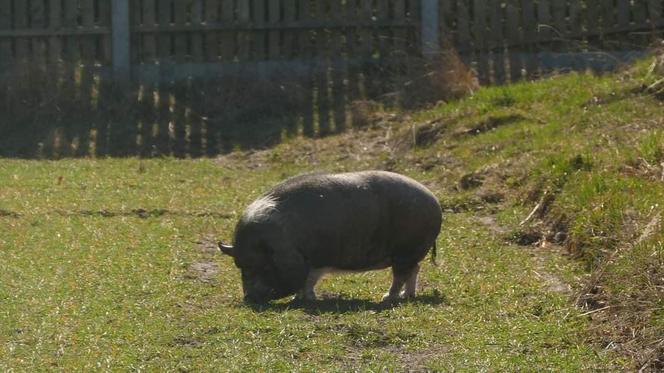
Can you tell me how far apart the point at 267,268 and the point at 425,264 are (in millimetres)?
1907

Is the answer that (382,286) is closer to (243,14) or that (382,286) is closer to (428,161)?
(428,161)

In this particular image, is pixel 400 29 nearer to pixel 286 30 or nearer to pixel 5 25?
pixel 286 30

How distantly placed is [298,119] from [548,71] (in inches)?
121

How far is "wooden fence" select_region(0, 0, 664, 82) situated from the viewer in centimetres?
1853

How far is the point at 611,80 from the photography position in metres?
16.0

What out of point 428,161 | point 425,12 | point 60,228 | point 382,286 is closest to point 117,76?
point 425,12

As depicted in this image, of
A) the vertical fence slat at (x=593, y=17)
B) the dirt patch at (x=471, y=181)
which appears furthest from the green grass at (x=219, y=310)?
the vertical fence slat at (x=593, y=17)

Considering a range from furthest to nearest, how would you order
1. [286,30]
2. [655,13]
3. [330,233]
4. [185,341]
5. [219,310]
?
[286,30], [655,13], [330,233], [219,310], [185,341]

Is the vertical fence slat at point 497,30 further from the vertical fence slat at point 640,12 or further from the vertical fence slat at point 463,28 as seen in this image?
the vertical fence slat at point 640,12

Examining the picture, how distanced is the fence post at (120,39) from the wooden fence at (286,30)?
13 mm


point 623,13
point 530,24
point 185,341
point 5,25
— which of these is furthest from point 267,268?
point 5,25

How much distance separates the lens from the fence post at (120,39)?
1867 centimetres

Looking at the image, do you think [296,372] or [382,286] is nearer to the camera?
[296,372]

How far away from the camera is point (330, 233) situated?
31.1 feet
